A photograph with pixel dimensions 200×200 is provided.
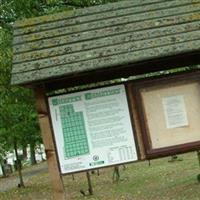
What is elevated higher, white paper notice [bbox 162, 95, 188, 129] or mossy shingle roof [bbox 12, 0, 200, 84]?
mossy shingle roof [bbox 12, 0, 200, 84]

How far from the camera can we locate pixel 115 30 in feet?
25.8

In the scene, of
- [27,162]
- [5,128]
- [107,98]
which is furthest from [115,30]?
[27,162]

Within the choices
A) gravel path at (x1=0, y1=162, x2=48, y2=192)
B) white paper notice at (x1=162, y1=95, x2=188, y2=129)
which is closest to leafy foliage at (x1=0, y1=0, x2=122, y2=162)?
gravel path at (x1=0, y1=162, x2=48, y2=192)

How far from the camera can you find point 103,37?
7785 millimetres

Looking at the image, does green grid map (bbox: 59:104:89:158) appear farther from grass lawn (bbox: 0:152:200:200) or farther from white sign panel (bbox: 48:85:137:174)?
grass lawn (bbox: 0:152:200:200)

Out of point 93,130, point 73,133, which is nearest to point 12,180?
point 73,133

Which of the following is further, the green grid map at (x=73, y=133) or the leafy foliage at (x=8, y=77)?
the leafy foliage at (x=8, y=77)

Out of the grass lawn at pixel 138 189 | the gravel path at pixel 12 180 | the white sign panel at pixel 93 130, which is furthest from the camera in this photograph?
the gravel path at pixel 12 180

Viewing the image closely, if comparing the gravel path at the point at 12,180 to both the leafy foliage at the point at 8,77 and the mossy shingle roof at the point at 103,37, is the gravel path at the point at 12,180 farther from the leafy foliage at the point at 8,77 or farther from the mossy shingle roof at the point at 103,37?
the mossy shingle roof at the point at 103,37

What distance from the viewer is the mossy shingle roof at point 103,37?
7.41 meters

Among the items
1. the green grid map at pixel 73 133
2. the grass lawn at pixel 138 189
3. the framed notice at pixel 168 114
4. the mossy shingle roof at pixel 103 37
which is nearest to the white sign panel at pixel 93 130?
the green grid map at pixel 73 133

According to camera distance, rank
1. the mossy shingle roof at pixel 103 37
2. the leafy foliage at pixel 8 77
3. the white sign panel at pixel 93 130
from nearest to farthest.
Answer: the mossy shingle roof at pixel 103 37 → the white sign panel at pixel 93 130 → the leafy foliage at pixel 8 77

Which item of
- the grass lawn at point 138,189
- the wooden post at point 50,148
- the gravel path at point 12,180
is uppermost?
the wooden post at point 50,148

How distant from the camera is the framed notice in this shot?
7.64m
